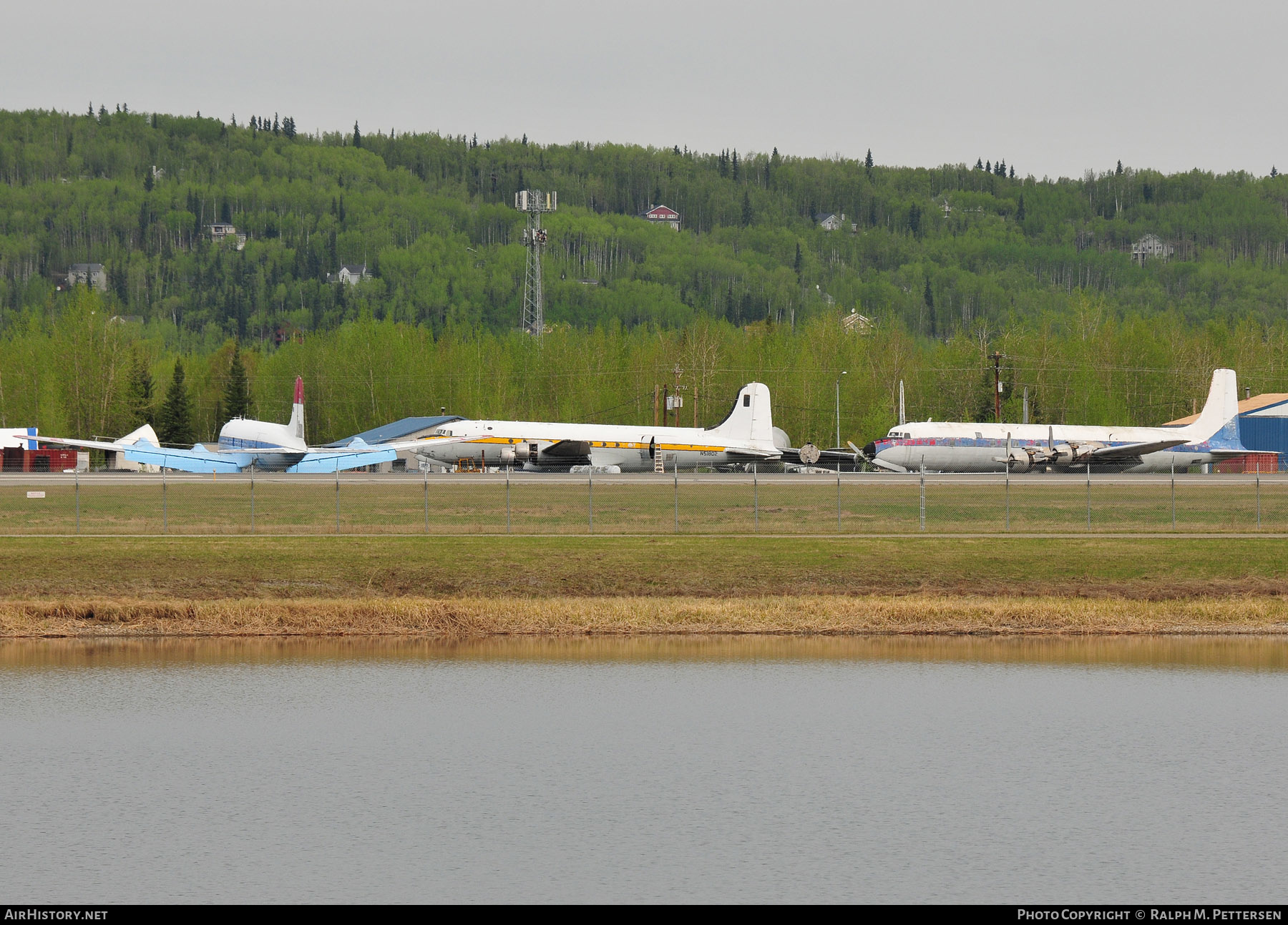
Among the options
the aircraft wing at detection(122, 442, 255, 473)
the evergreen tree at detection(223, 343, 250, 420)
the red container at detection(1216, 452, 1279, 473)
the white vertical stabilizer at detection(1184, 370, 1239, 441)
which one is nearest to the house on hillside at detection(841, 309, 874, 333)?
the red container at detection(1216, 452, 1279, 473)

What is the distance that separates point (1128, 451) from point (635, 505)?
45031mm

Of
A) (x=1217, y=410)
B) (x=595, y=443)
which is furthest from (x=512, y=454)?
(x=1217, y=410)

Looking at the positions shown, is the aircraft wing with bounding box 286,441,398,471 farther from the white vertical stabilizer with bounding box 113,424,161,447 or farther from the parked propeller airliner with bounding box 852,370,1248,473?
the parked propeller airliner with bounding box 852,370,1248,473

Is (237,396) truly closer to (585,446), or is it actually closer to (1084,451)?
(585,446)

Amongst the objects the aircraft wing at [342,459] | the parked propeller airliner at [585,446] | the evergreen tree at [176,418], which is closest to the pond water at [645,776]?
the aircraft wing at [342,459]

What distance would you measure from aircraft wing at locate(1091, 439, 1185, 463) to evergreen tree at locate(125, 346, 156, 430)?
8693cm

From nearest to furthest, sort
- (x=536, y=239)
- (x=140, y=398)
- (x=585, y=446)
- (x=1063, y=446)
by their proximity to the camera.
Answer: (x=585, y=446) < (x=1063, y=446) < (x=140, y=398) < (x=536, y=239)

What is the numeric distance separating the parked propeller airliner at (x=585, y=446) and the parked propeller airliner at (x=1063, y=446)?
9.01 meters

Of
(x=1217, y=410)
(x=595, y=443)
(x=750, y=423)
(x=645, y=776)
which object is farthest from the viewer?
(x=1217, y=410)

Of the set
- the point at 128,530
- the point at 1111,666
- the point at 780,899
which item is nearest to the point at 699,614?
the point at 1111,666

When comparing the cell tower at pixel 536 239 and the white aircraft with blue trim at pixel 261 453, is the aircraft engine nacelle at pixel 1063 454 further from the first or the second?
the cell tower at pixel 536 239

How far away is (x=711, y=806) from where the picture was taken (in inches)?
664

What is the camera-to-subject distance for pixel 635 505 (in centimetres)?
5931

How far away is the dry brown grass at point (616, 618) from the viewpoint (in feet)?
103
